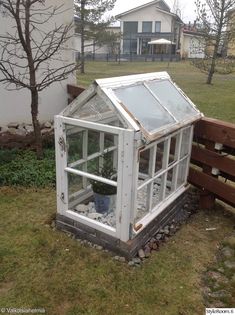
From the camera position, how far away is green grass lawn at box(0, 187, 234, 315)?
3.09 m

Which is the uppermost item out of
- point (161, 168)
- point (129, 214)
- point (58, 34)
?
point (58, 34)

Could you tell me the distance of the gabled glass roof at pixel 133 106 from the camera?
3.23 meters

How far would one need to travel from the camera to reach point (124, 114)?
124 inches

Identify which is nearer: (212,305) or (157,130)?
(212,305)

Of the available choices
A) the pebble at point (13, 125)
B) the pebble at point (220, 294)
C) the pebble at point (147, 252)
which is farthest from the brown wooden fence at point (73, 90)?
the pebble at point (220, 294)

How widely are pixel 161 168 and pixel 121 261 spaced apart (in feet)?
4.12

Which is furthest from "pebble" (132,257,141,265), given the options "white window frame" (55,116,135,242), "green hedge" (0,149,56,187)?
"green hedge" (0,149,56,187)

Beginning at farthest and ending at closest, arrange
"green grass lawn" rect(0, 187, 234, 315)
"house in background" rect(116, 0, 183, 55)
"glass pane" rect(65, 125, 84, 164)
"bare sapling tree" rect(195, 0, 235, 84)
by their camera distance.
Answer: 1. "house in background" rect(116, 0, 183, 55)
2. "bare sapling tree" rect(195, 0, 235, 84)
3. "glass pane" rect(65, 125, 84, 164)
4. "green grass lawn" rect(0, 187, 234, 315)

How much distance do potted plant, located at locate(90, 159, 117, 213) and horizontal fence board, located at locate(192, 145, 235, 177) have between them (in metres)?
1.36

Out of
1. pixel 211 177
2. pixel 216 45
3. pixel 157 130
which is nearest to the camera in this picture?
pixel 157 130

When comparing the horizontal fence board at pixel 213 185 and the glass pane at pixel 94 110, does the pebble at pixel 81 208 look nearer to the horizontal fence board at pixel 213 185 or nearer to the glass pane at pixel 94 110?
the glass pane at pixel 94 110

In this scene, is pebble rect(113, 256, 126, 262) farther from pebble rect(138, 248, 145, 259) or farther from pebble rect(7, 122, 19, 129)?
pebble rect(7, 122, 19, 129)

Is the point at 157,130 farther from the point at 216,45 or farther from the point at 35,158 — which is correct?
the point at 216,45

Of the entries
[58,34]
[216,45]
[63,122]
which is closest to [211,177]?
[63,122]
